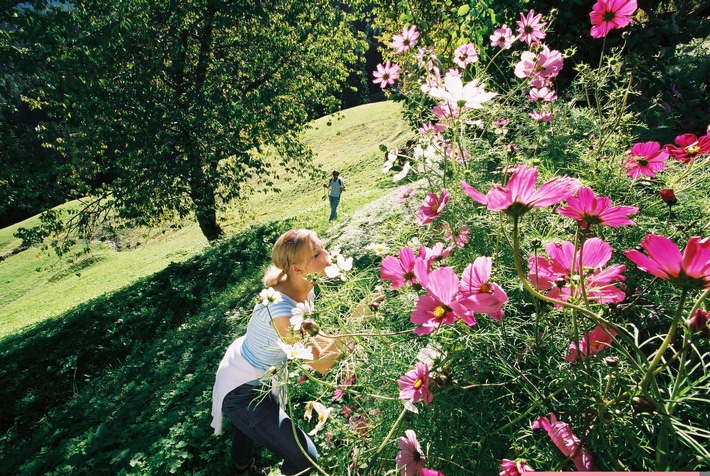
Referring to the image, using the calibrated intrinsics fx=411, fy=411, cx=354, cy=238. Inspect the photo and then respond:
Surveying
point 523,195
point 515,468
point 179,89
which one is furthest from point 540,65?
point 179,89

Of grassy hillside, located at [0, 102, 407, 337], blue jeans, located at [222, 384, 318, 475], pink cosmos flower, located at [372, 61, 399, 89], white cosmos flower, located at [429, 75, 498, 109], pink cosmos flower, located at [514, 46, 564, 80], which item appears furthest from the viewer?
grassy hillside, located at [0, 102, 407, 337]

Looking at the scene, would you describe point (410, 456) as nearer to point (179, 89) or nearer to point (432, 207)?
point (432, 207)

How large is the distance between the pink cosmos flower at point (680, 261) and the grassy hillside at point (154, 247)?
22.8 ft

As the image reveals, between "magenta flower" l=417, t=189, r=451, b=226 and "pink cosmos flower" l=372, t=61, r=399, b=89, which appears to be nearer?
"magenta flower" l=417, t=189, r=451, b=226

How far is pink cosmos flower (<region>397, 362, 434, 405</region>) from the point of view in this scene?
2.78 feet

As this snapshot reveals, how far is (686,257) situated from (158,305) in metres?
6.74

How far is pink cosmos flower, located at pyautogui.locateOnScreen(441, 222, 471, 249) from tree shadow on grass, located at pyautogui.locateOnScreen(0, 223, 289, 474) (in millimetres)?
2308

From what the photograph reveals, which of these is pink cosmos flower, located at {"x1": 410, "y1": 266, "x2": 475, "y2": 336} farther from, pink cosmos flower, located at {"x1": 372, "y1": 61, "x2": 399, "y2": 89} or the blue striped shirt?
pink cosmos flower, located at {"x1": 372, "y1": 61, "x2": 399, "y2": 89}

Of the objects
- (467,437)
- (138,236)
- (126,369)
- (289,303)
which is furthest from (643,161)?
(138,236)

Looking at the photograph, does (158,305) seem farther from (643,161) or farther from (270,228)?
(643,161)

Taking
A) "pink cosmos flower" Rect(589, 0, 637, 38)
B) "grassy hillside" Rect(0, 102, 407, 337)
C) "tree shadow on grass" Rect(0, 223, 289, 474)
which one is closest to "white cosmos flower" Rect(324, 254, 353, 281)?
"pink cosmos flower" Rect(589, 0, 637, 38)

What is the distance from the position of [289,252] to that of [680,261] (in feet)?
5.75

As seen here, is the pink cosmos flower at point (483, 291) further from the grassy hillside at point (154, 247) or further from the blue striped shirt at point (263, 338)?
the grassy hillside at point (154, 247)

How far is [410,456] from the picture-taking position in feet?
2.90
